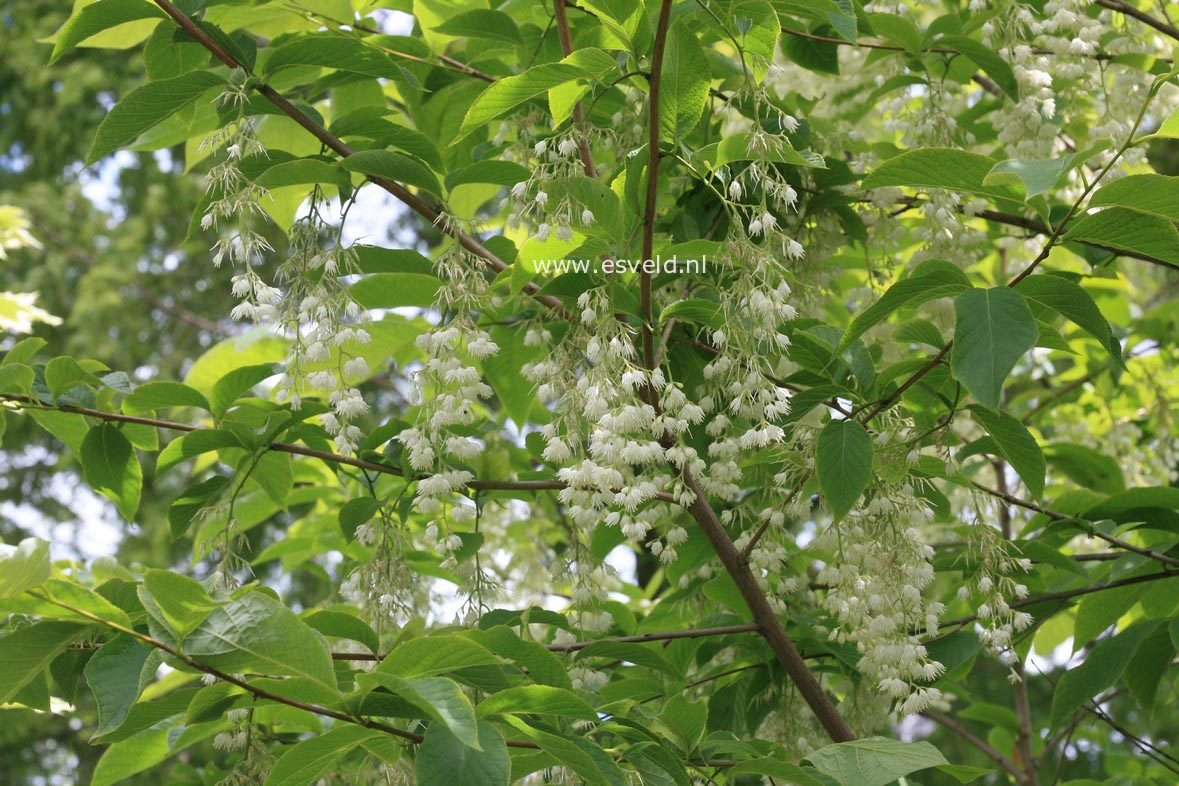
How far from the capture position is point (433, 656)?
1.39 m

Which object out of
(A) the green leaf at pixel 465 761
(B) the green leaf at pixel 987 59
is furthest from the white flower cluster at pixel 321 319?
(B) the green leaf at pixel 987 59

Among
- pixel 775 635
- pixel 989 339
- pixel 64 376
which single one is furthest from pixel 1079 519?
pixel 64 376

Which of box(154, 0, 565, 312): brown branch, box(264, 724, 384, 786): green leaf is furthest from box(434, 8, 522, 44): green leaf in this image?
box(264, 724, 384, 786): green leaf

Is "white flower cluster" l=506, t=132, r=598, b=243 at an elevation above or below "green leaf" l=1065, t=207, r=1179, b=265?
above

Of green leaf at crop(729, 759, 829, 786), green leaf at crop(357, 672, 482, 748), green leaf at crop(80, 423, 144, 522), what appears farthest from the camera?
green leaf at crop(80, 423, 144, 522)

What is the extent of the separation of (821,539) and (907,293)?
2.01ft

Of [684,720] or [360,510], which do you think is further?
[360,510]

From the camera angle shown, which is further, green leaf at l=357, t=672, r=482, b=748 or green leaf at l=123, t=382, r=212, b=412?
green leaf at l=123, t=382, r=212, b=412

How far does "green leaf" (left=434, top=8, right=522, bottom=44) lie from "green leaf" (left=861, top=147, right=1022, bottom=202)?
0.99m

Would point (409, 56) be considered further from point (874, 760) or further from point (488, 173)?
point (874, 760)

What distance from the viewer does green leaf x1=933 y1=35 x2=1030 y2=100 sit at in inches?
93.2

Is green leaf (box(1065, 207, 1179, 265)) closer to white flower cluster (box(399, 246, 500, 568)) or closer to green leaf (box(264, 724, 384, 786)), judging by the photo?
white flower cluster (box(399, 246, 500, 568))

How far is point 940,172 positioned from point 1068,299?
0.30 metres

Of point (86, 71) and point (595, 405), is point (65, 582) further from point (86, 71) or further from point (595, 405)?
point (86, 71)
